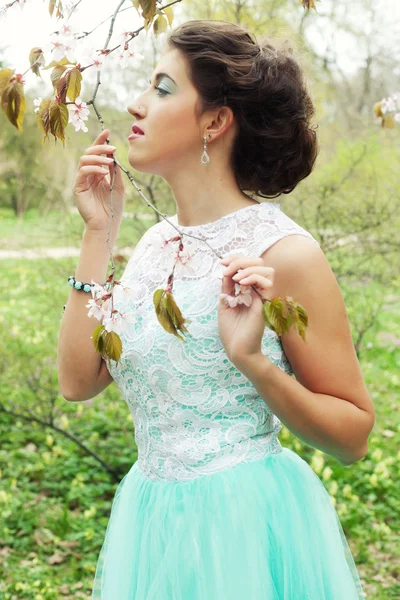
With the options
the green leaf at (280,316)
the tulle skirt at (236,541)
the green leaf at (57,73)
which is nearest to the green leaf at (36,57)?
the green leaf at (57,73)

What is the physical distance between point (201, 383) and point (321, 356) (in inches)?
10.4

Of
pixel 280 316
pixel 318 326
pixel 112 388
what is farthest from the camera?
pixel 112 388

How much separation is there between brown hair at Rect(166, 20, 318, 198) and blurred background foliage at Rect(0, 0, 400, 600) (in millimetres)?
1972

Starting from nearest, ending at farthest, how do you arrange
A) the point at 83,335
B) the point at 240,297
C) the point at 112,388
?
the point at 240,297 → the point at 83,335 → the point at 112,388

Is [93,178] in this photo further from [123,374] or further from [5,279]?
[5,279]

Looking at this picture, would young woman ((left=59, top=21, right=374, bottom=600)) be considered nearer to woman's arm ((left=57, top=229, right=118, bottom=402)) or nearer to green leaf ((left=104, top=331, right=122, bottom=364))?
woman's arm ((left=57, top=229, right=118, bottom=402))

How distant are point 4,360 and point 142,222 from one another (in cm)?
128

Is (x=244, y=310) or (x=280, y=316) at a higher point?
(x=280, y=316)

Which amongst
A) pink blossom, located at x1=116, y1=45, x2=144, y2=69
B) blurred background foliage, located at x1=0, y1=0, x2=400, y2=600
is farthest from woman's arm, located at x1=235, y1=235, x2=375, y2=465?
blurred background foliage, located at x1=0, y1=0, x2=400, y2=600

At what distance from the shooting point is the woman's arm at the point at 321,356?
1.42 metres

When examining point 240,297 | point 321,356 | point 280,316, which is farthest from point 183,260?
point 321,356

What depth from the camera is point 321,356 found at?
1434 mm

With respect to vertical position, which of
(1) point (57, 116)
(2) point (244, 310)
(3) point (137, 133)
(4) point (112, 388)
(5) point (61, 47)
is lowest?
(4) point (112, 388)

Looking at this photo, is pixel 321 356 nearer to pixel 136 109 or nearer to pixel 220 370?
pixel 220 370
